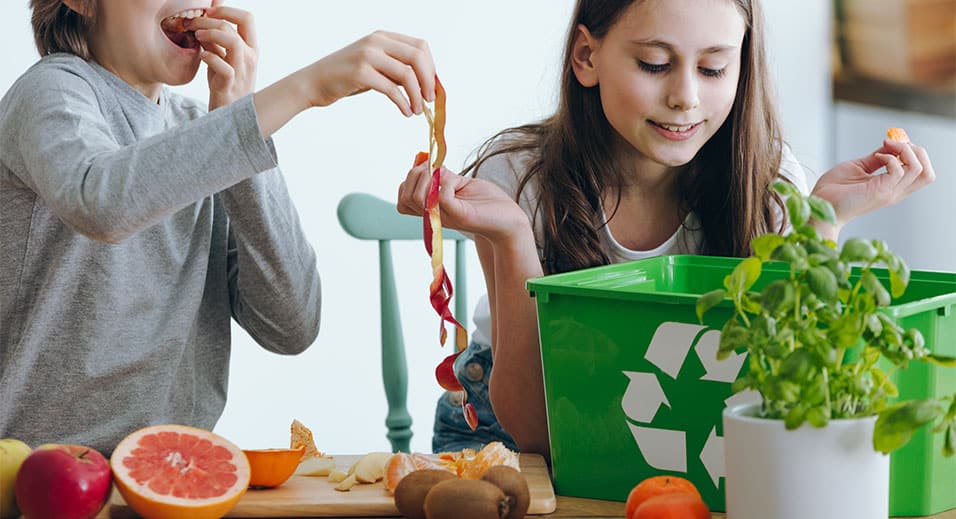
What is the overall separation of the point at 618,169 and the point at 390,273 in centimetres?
48

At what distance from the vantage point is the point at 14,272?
1.27 metres

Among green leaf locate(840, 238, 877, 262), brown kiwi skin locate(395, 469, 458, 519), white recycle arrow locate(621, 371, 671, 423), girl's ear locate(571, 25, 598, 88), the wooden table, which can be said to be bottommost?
the wooden table

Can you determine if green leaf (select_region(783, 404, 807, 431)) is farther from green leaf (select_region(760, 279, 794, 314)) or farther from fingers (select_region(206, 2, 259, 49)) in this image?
fingers (select_region(206, 2, 259, 49))

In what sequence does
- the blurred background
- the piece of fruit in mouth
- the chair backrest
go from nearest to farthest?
the piece of fruit in mouth < the chair backrest < the blurred background

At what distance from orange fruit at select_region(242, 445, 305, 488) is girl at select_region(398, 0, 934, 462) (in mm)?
277

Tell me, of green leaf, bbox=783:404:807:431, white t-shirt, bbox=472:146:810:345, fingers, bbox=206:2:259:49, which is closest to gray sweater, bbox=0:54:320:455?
fingers, bbox=206:2:259:49

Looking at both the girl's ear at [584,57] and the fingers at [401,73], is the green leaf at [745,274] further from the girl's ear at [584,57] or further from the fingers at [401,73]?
the girl's ear at [584,57]

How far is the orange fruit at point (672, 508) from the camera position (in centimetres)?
72

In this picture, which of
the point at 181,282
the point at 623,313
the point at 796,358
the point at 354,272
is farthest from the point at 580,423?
the point at 354,272

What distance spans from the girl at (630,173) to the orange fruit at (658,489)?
10.6 inches

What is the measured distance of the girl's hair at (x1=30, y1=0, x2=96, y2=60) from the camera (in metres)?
1.30

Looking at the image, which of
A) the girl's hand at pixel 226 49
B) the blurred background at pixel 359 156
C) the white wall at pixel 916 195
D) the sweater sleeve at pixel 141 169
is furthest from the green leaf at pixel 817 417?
the white wall at pixel 916 195

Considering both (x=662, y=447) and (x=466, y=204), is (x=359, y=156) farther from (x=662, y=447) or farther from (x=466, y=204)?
(x=662, y=447)

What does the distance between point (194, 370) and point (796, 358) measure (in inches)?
36.6
